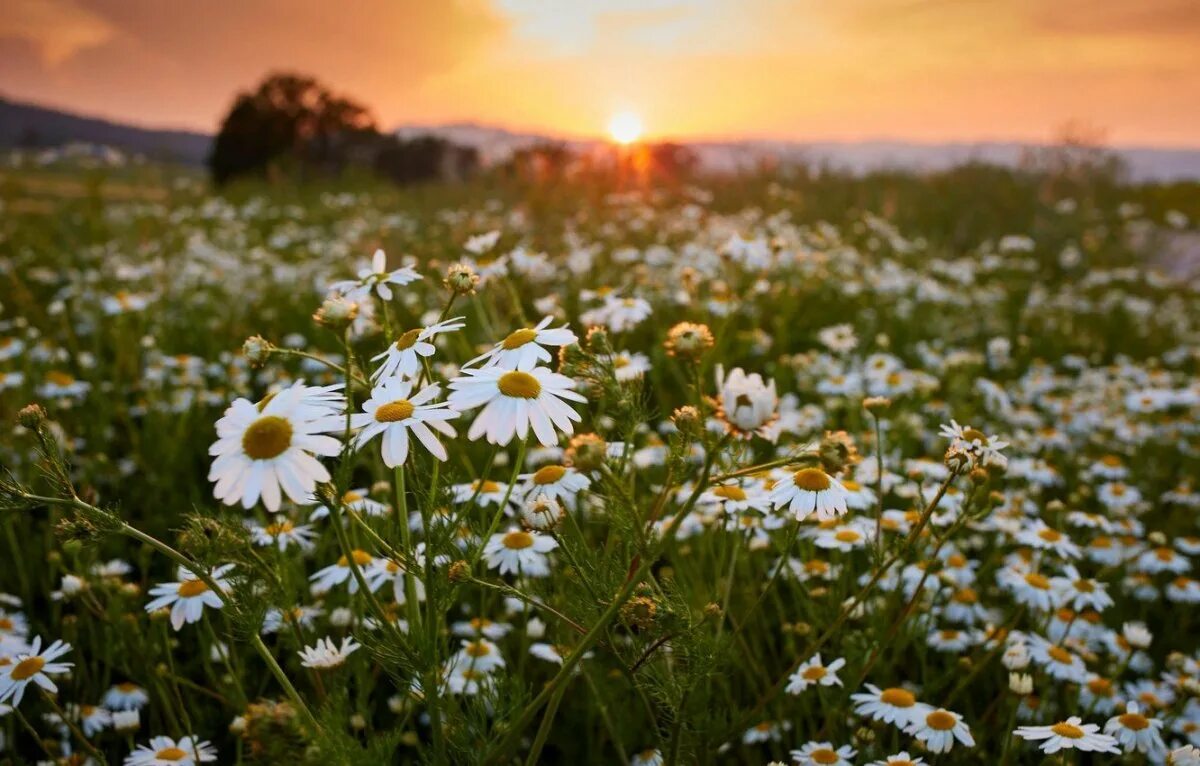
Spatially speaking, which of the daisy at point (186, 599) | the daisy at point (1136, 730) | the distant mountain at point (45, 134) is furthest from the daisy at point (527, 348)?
the distant mountain at point (45, 134)

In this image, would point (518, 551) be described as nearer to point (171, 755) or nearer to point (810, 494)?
point (810, 494)

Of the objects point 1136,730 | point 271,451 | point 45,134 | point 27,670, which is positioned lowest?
point 1136,730

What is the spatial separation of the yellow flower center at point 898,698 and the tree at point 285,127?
1654cm

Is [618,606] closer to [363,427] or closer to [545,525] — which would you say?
[545,525]

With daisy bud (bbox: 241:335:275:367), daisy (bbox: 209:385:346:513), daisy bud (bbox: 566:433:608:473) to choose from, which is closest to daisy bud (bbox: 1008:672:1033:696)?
daisy bud (bbox: 566:433:608:473)

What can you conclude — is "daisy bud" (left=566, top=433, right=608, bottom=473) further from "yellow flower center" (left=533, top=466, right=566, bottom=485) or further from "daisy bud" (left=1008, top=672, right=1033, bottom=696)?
"daisy bud" (left=1008, top=672, right=1033, bottom=696)

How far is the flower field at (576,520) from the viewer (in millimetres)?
1172

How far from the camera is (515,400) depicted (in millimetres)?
1156

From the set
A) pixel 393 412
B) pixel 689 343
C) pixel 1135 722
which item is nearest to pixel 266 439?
pixel 393 412

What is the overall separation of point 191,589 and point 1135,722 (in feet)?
6.76

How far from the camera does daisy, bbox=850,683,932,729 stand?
1653 millimetres

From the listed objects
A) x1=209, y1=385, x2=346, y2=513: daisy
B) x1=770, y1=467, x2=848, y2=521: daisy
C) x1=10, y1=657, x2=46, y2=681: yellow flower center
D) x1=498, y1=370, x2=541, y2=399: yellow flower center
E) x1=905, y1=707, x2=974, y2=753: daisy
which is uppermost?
x1=498, y1=370, x2=541, y2=399: yellow flower center

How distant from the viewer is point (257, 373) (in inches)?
163

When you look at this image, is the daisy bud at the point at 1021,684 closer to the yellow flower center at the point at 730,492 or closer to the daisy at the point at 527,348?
the yellow flower center at the point at 730,492
